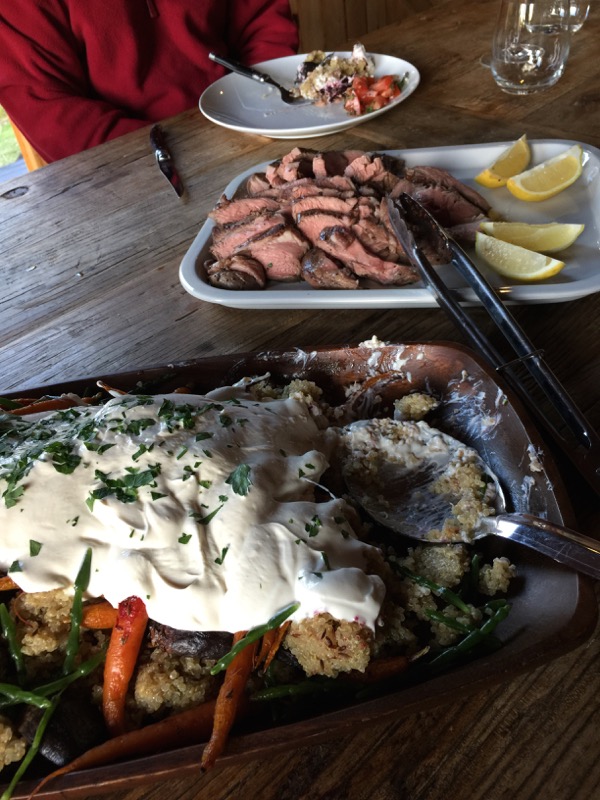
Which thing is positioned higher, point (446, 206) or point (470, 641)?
point (446, 206)

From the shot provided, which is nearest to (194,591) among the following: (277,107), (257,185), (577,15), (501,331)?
(501,331)

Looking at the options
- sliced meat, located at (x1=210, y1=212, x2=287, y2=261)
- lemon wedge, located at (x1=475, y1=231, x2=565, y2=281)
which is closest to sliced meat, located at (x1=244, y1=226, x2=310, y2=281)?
sliced meat, located at (x1=210, y1=212, x2=287, y2=261)

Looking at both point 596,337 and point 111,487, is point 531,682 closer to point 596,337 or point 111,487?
point 111,487

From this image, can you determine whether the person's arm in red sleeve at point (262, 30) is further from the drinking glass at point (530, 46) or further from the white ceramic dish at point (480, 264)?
the white ceramic dish at point (480, 264)

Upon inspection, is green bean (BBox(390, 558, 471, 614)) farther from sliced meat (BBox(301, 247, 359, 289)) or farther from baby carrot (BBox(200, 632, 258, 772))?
sliced meat (BBox(301, 247, 359, 289))

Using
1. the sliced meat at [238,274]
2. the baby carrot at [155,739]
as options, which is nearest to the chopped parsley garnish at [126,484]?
the baby carrot at [155,739]

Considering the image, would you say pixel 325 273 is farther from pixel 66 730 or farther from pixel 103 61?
pixel 103 61

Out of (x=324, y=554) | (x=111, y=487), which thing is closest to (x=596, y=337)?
(x=324, y=554)
